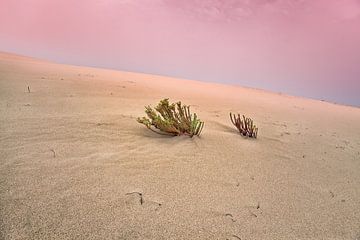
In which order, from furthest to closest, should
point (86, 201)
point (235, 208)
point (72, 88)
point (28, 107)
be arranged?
point (72, 88) < point (28, 107) < point (235, 208) < point (86, 201)

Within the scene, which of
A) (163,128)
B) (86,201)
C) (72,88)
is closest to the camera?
(86,201)

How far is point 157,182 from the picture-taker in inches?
85.6

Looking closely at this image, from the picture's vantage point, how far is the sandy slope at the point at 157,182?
166 cm

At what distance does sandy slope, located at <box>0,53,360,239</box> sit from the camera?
5.46ft

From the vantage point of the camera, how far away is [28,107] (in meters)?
3.65

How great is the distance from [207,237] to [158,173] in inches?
31.1

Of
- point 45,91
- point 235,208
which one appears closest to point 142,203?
point 235,208

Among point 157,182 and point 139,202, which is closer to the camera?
point 139,202

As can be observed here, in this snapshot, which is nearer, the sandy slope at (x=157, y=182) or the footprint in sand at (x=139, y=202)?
the sandy slope at (x=157, y=182)

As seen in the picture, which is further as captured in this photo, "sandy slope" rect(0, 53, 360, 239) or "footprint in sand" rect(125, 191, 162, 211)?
"footprint in sand" rect(125, 191, 162, 211)

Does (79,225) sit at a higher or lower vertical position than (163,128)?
lower

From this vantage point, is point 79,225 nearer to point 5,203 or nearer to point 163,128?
point 5,203

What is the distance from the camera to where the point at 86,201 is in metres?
1.81

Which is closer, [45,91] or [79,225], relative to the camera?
[79,225]
